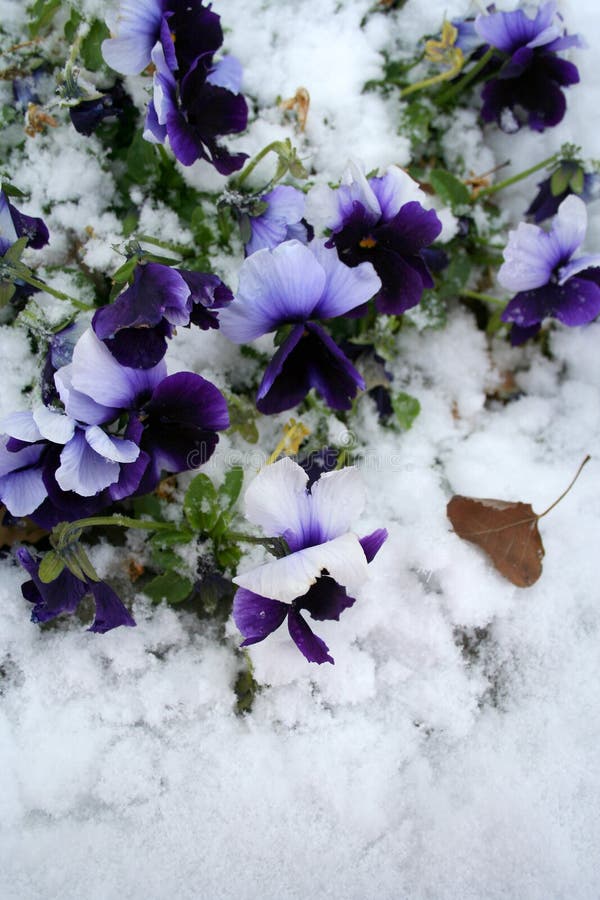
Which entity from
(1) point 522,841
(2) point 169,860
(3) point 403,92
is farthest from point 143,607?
(3) point 403,92

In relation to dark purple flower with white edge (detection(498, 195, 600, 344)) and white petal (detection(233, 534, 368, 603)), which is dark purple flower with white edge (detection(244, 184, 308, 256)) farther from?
white petal (detection(233, 534, 368, 603))

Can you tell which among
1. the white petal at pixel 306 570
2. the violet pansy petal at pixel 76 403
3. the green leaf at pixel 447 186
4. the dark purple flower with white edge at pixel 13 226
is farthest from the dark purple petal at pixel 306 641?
the green leaf at pixel 447 186

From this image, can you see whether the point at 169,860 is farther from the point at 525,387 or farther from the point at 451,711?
the point at 525,387

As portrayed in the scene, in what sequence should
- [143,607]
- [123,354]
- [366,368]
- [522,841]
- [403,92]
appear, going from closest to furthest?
[123,354] → [522,841] → [143,607] → [366,368] → [403,92]

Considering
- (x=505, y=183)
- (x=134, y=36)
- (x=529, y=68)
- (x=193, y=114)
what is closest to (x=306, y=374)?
(x=193, y=114)

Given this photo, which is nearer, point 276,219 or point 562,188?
point 276,219

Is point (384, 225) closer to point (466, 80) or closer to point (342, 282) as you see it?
point (342, 282)
